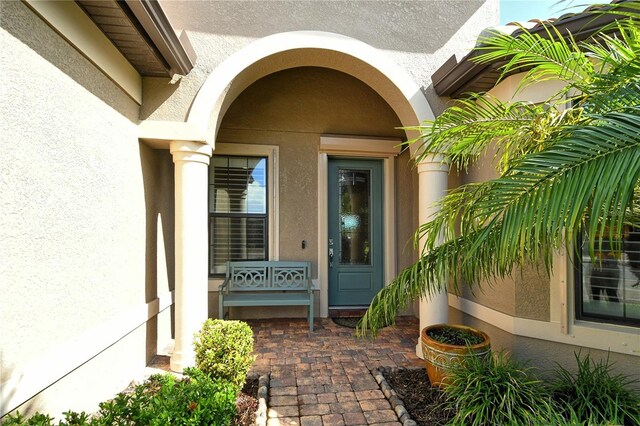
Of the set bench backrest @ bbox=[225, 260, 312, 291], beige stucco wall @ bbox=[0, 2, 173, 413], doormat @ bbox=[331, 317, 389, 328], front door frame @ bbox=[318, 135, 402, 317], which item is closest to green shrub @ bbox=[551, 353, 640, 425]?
doormat @ bbox=[331, 317, 389, 328]

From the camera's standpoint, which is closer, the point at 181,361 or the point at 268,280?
the point at 181,361

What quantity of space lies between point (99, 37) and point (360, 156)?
3757 mm

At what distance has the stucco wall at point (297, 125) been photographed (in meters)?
5.08

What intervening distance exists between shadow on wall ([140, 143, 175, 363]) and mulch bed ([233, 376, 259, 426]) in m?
1.27

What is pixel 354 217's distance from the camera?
546 cm

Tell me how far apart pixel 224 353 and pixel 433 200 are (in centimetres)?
269

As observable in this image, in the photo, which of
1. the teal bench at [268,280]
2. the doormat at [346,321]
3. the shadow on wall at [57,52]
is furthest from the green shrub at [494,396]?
the shadow on wall at [57,52]

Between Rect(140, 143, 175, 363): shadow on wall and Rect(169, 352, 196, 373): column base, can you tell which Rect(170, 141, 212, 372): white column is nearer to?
Rect(169, 352, 196, 373): column base

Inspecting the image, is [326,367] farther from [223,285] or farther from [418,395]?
[223,285]

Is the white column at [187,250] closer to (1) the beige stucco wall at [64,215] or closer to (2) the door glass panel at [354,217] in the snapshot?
(1) the beige stucco wall at [64,215]

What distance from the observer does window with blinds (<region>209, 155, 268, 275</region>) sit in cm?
510

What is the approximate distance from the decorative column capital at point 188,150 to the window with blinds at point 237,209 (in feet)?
5.48

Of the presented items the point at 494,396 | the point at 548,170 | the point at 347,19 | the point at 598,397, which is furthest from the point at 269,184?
the point at 598,397

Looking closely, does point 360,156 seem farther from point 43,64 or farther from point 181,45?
point 43,64
